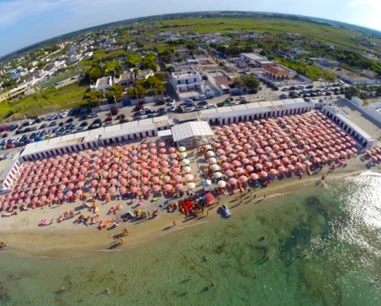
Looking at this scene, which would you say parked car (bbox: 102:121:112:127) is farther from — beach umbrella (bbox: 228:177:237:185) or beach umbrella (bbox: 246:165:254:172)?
beach umbrella (bbox: 246:165:254:172)

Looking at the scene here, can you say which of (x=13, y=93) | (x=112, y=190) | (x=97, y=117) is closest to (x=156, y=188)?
(x=112, y=190)

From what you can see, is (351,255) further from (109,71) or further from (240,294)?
(109,71)

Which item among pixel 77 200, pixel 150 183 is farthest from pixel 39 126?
pixel 150 183

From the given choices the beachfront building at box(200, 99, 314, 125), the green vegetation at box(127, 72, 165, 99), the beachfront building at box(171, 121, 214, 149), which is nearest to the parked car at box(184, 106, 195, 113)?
the beachfront building at box(200, 99, 314, 125)

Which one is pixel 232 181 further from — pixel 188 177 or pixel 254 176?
pixel 188 177

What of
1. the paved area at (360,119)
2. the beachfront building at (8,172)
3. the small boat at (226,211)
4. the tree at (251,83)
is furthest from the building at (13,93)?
the paved area at (360,119)

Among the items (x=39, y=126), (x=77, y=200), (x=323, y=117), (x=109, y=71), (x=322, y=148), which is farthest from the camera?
(x=109, y=71)
